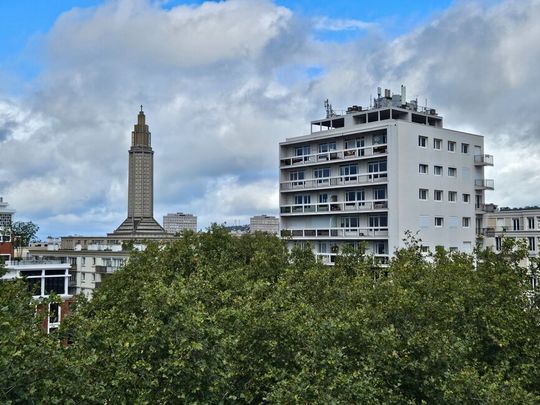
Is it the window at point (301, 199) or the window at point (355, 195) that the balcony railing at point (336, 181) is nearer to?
the window at point (355, 195)

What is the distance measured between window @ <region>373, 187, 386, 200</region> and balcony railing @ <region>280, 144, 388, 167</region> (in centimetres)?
385

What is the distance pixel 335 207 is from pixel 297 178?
7.40m

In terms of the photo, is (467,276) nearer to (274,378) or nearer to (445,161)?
(274,378)

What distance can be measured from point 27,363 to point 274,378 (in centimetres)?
784

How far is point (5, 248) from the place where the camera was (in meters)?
88.8

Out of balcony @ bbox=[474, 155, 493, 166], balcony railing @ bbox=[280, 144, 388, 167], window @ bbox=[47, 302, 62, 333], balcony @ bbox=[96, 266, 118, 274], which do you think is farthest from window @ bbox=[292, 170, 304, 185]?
window @ bbox=[47, 302, 62, 333]

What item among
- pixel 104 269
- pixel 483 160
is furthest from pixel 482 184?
pixel 104 269

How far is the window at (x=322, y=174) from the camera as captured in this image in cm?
6744

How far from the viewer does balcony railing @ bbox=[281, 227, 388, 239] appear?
202ft

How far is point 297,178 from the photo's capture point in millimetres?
70875

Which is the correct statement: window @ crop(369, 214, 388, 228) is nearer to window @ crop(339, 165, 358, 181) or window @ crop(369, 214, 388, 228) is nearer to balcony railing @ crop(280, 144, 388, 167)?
window @ crop(339, 165, 358, 181)

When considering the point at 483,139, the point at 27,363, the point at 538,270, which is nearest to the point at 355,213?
the point at 483,139

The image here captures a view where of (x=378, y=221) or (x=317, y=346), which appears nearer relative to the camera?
(x=317, y=346)

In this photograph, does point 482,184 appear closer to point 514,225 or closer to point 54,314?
point 514,225
